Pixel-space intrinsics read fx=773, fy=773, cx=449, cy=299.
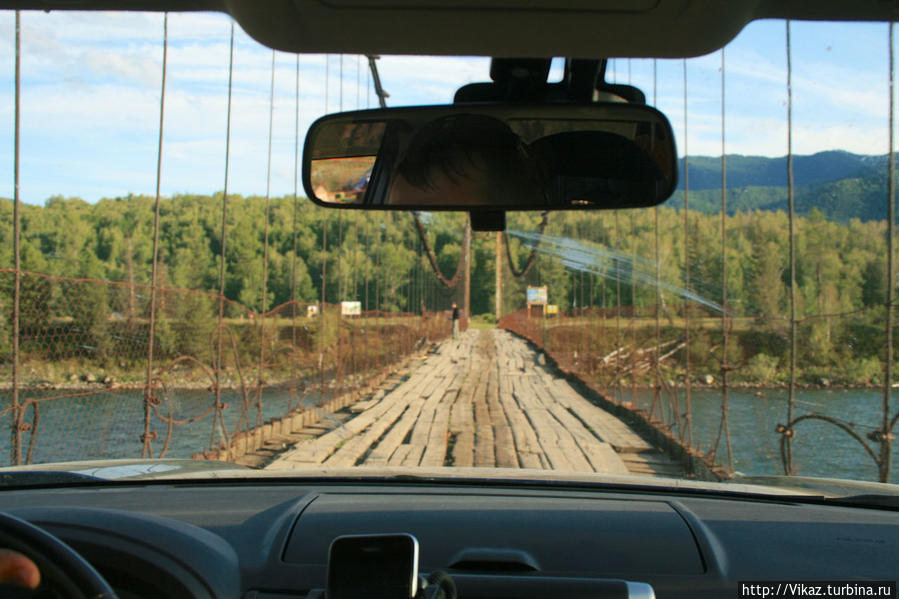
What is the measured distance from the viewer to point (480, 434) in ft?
22.4

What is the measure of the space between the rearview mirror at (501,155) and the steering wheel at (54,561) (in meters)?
0.97

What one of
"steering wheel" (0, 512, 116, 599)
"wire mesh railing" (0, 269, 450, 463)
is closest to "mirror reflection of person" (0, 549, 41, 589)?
"steering wheel" (0, 512, 116, 599)

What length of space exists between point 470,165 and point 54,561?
101cm

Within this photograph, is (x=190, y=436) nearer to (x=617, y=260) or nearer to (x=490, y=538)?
(x=490, y=538)

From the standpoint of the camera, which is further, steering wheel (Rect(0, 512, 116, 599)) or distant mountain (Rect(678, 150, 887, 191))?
distant mountain (Rect(678, 150, 887, 191))

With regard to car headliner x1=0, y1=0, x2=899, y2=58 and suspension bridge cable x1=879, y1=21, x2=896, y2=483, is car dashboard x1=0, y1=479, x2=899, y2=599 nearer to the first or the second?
car headliner x1=0, y1=0, x2=899, y2=58

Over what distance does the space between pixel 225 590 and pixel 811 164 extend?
22.4ft

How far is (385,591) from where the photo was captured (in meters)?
0.85

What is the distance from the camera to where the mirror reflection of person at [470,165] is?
4.75 ft

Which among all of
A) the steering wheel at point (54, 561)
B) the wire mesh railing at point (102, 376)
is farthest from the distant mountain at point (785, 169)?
the steering wheel at point (54, 561)

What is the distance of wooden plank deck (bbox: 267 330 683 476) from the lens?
5.20m

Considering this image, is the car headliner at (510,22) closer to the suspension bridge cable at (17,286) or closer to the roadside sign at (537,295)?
the suspension bridge cable at (17,286)

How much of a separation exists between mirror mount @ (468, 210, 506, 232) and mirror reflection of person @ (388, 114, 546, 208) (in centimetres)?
4

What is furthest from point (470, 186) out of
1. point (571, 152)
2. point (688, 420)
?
point (688, 420)
